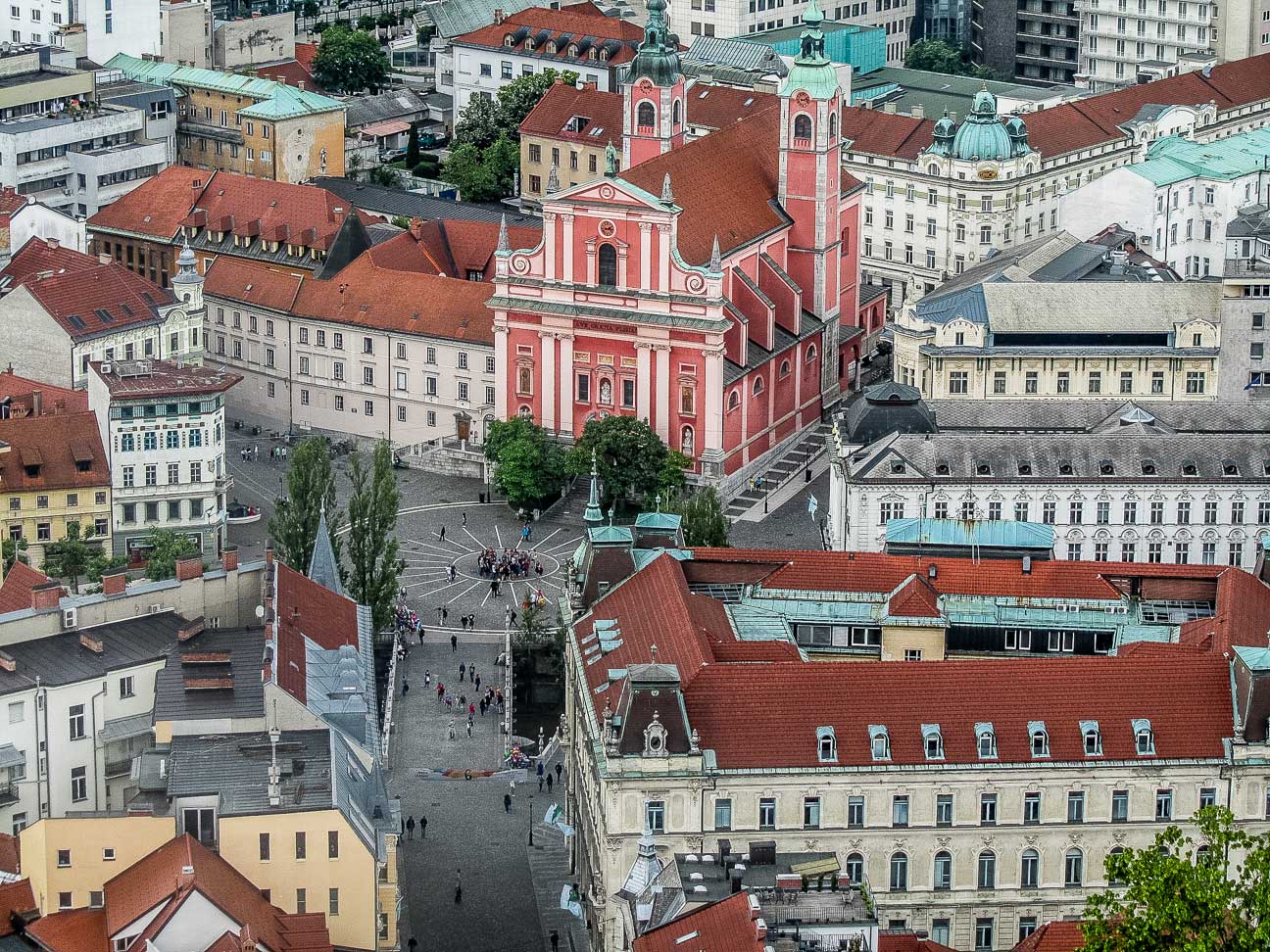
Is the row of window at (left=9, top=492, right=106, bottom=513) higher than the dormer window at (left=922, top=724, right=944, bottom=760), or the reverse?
the dormer window at (left=922, top=724, right=944, bottom=760)

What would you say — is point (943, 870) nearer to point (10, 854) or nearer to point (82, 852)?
point (82, 852)

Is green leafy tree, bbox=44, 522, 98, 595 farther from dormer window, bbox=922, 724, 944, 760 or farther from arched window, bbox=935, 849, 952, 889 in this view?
arched window, bbox=935, 849, 952, 889

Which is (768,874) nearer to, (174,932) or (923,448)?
(174,932)

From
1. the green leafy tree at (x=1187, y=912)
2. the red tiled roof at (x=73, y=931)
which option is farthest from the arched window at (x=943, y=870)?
the red tiled roof at (x=73, y=931)

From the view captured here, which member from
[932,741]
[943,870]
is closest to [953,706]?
[932,741]

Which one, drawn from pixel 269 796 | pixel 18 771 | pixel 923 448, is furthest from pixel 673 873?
pixel 923 448

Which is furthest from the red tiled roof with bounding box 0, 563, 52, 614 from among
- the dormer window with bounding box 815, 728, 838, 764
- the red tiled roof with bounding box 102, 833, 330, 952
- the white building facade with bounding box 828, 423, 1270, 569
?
the white building facade with bounding box 828, 423, 1270, 569
